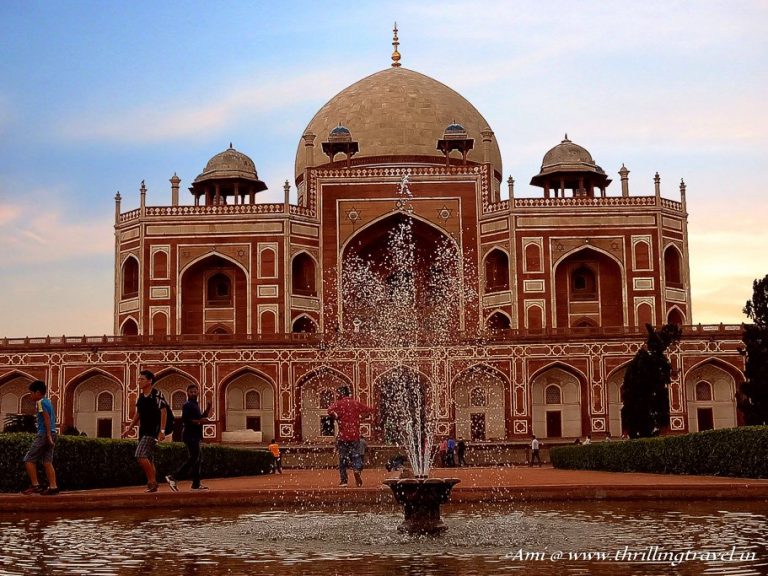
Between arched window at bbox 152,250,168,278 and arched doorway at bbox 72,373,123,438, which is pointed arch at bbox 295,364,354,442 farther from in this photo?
arched window at bbox 152,250,168,278

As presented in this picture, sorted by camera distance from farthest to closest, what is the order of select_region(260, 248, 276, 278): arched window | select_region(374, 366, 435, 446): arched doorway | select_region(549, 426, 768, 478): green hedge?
select_region(260, 248, 276, 278): arched window < select_region(374, 366, 435, 446): arched doorway < select_region(549, 426, 768, 478): green hedge

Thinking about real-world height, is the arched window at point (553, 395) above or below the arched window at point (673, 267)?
below

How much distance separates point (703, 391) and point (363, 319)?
37.6ft

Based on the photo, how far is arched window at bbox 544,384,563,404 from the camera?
1374 inches

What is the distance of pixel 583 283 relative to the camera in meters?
39.1

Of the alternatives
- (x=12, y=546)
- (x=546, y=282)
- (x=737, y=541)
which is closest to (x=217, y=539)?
(x=12, y=546)

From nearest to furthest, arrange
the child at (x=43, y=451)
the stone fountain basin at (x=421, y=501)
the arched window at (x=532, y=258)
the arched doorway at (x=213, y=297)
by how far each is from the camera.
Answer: the stone fountain basin at (x=421, y=501) < the child at (x=43, y=451) < the arched window at (x=532, y=258) < the arched doorway at (x=213, y=297)

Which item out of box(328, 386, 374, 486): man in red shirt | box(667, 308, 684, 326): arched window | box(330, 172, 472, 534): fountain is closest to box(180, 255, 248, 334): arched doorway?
box(330, 172, 472, 534): fountain

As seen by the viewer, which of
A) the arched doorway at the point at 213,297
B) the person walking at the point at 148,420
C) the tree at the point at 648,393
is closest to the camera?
the person walking at the point at 148,420

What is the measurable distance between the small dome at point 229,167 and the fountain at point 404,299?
5.19m

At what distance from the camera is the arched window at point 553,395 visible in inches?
1374

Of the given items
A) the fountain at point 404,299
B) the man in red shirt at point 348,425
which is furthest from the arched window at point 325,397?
the man in red shirt at point 348,425

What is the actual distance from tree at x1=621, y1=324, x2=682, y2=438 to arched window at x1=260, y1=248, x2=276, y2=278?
1552 centimetres

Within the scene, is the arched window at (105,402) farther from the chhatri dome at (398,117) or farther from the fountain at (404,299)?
the chhatri dome at (398,117)
